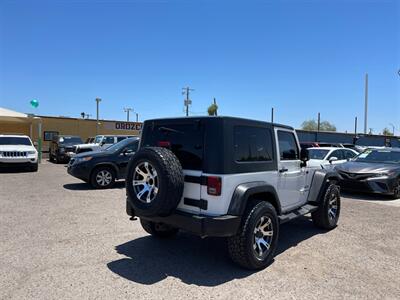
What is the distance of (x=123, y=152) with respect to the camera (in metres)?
11.0

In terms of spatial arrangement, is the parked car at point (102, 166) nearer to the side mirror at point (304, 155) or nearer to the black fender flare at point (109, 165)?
the black fender flare at point (109, 165)

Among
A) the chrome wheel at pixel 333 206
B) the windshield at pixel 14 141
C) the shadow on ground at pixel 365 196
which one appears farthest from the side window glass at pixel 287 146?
the windshield at pixel 14 141

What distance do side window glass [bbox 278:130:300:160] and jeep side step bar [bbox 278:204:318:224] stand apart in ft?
2.85

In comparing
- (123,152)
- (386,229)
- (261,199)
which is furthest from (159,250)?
(123,152)

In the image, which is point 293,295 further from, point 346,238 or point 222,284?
point 346,238

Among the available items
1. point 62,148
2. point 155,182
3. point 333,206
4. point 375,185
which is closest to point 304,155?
point 333,206

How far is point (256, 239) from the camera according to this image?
4.34 m

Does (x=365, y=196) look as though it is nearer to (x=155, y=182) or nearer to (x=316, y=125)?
(x=155, y=182)

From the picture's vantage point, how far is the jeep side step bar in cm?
486

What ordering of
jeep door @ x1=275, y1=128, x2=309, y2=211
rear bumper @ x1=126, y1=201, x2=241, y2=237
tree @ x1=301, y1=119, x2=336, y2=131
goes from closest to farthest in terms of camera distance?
rear bumper @ x1=126, y1=201, x2=241, y2=237, jeep door @ x1=275, y1=128, x2=309, y2=211, tree @ x1=301, y1=119, x2=336, y2=131

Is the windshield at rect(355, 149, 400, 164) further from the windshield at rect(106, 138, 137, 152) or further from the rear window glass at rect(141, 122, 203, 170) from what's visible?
the rear window glass at rect(141, 122, 203, 170)

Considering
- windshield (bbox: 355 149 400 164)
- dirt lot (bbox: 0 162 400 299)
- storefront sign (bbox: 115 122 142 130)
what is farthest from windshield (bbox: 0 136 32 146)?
storefront sign (bbox: 115 122 142 130)

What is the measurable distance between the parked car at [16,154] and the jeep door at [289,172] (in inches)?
524

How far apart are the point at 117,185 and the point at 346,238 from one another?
777 centimetres
